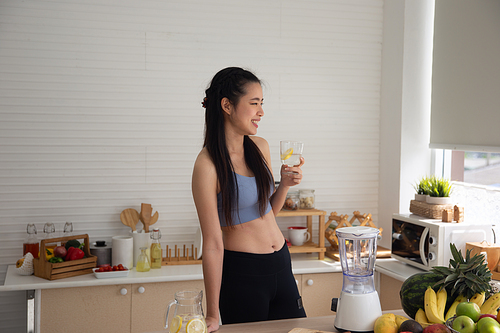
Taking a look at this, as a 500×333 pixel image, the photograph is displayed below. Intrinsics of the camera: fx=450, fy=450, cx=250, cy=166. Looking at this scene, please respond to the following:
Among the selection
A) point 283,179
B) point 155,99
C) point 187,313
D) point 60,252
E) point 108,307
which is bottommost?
point 108,307

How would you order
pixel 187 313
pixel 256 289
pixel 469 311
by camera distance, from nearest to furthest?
pixel 187 313
pixel 469 311
pixel 256 289

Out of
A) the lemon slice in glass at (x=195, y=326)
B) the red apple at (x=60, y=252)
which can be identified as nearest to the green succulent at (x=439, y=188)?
the lemon slice in glass at (x=195, y=326)

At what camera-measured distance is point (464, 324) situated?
1.24 metres

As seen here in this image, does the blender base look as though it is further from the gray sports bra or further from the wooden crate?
the wooden crate

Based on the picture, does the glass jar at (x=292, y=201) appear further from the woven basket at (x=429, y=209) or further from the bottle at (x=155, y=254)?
the bottle at (x=155, y=254)

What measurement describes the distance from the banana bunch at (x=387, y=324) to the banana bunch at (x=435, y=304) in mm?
87

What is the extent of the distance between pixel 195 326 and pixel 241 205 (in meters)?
0.74

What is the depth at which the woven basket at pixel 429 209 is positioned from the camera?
279 cm

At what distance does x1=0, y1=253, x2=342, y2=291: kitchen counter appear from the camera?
8.49 ft

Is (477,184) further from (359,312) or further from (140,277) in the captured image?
(140,277)

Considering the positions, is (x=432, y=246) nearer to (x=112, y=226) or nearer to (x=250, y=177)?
(x=250, y=177)

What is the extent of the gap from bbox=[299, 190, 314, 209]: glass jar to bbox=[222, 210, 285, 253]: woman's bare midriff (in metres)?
1.37

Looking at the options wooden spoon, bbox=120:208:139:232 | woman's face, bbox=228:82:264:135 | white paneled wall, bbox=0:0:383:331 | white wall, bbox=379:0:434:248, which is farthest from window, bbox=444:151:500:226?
wooden spoon, bbox=120:208:139:232

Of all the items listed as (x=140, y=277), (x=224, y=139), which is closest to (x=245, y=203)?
(x=224, y=139)
